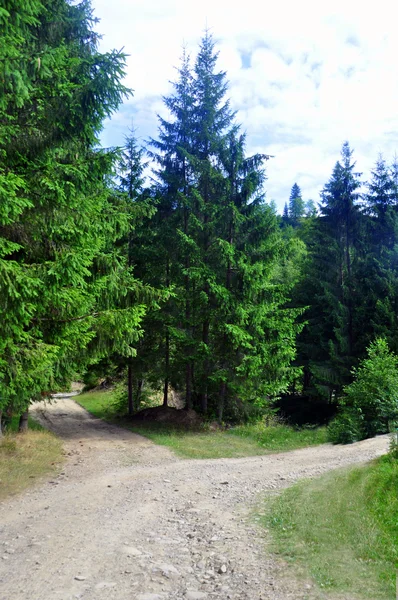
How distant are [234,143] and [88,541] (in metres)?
16.7

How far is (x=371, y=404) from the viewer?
16375 mm

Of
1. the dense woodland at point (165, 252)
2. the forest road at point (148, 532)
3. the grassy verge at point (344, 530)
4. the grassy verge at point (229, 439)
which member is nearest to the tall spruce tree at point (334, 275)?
the dense woodland at point (165, 252)

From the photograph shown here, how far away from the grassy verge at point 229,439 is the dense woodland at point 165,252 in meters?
1.46

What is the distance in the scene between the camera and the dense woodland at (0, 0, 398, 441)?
7852 millimetres

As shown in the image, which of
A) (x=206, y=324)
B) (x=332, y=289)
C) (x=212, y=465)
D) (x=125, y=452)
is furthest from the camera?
(x=332, y=289)

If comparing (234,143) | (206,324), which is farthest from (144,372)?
(234,143)

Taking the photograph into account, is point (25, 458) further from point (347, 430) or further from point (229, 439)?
point (347, 430)

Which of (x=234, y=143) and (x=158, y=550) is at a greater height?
(x=234, y=143)

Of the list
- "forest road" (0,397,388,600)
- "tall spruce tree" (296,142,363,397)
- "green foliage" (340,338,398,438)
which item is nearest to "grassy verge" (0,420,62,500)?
"forest road" (0,397,388,600)

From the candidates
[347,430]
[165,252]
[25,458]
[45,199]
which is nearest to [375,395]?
[347,430]

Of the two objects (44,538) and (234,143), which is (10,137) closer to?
(44,538)

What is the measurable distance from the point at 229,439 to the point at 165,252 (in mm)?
8615

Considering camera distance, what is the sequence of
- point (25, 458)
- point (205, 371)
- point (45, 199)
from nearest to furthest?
point (45, 199), point (25, 458), point (205, 371)

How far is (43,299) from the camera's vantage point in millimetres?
8203
